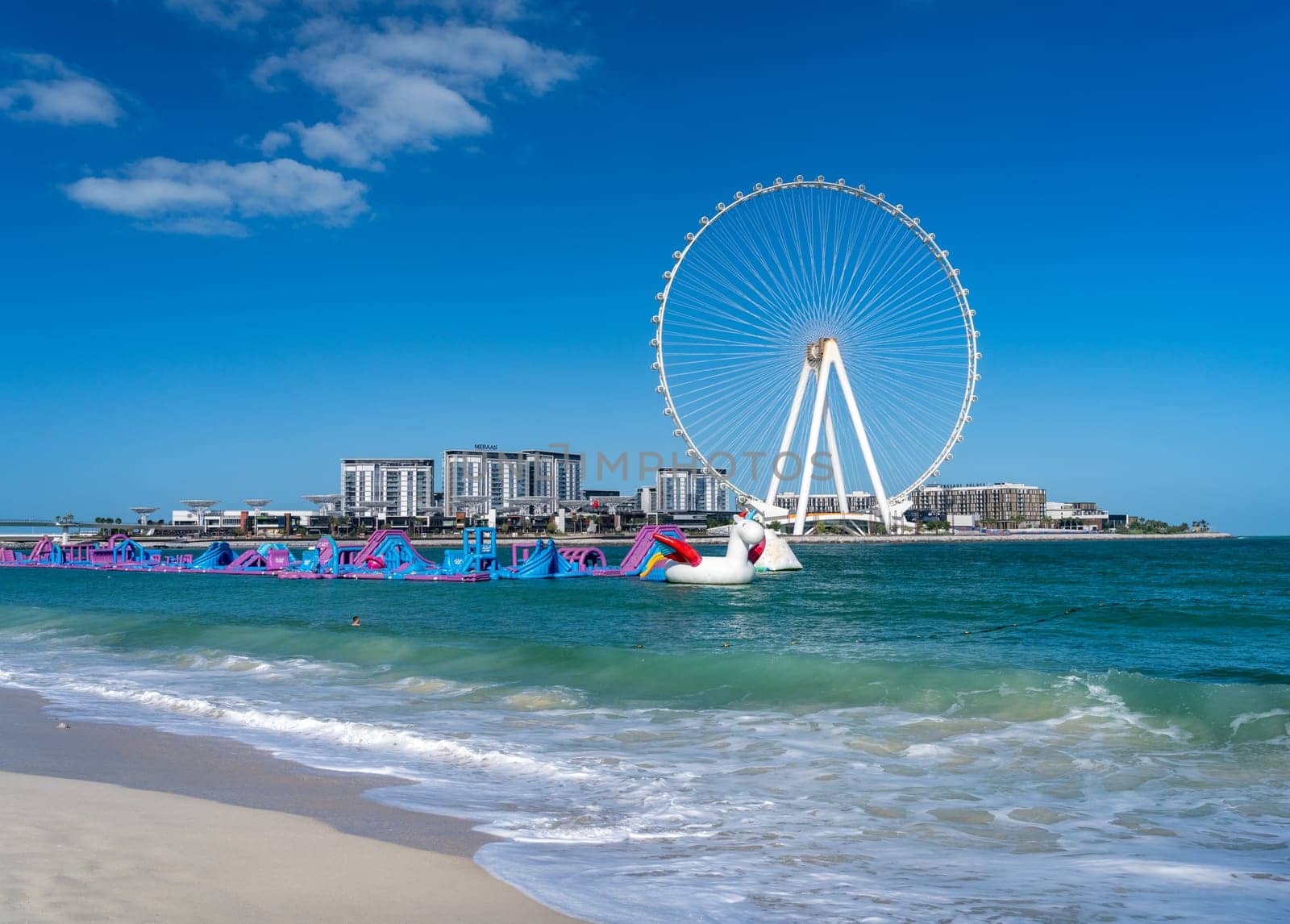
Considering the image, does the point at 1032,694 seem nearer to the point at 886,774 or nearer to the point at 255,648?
the point at 886,774

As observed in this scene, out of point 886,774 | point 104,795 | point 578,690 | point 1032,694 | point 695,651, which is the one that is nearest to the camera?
point 104,795

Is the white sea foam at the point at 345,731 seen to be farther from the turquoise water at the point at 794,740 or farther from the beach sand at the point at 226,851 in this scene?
the beach sand at the point at 226,851

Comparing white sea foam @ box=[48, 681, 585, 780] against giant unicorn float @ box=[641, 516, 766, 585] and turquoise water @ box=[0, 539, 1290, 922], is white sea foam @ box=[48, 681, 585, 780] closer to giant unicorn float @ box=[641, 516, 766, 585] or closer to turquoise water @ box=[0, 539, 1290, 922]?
turquoise water @ box=[0, 539, 1290, 922]

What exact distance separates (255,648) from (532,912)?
61.7ft

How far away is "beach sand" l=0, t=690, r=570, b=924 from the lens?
5574 millimetres

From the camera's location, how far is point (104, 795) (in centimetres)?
834

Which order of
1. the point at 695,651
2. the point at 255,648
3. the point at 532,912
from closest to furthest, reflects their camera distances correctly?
the point at 532,912, the point at 695,651, the point at 255,648

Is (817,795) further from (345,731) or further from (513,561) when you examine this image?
(513,561)

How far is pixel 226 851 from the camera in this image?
672 centimetres

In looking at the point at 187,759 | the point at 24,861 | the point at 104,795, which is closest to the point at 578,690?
the point at 187,759

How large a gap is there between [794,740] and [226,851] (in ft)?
21.8

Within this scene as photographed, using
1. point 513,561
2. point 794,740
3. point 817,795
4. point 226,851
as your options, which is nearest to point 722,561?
point 513,561

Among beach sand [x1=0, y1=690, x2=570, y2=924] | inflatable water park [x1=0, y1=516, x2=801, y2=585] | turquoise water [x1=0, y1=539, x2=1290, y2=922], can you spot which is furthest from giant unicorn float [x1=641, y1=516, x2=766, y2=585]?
beach sand [x1=0, y1=690, x2=570, y2=924]

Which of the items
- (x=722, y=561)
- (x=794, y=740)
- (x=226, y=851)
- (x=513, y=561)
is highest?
(x=722, y=561)
